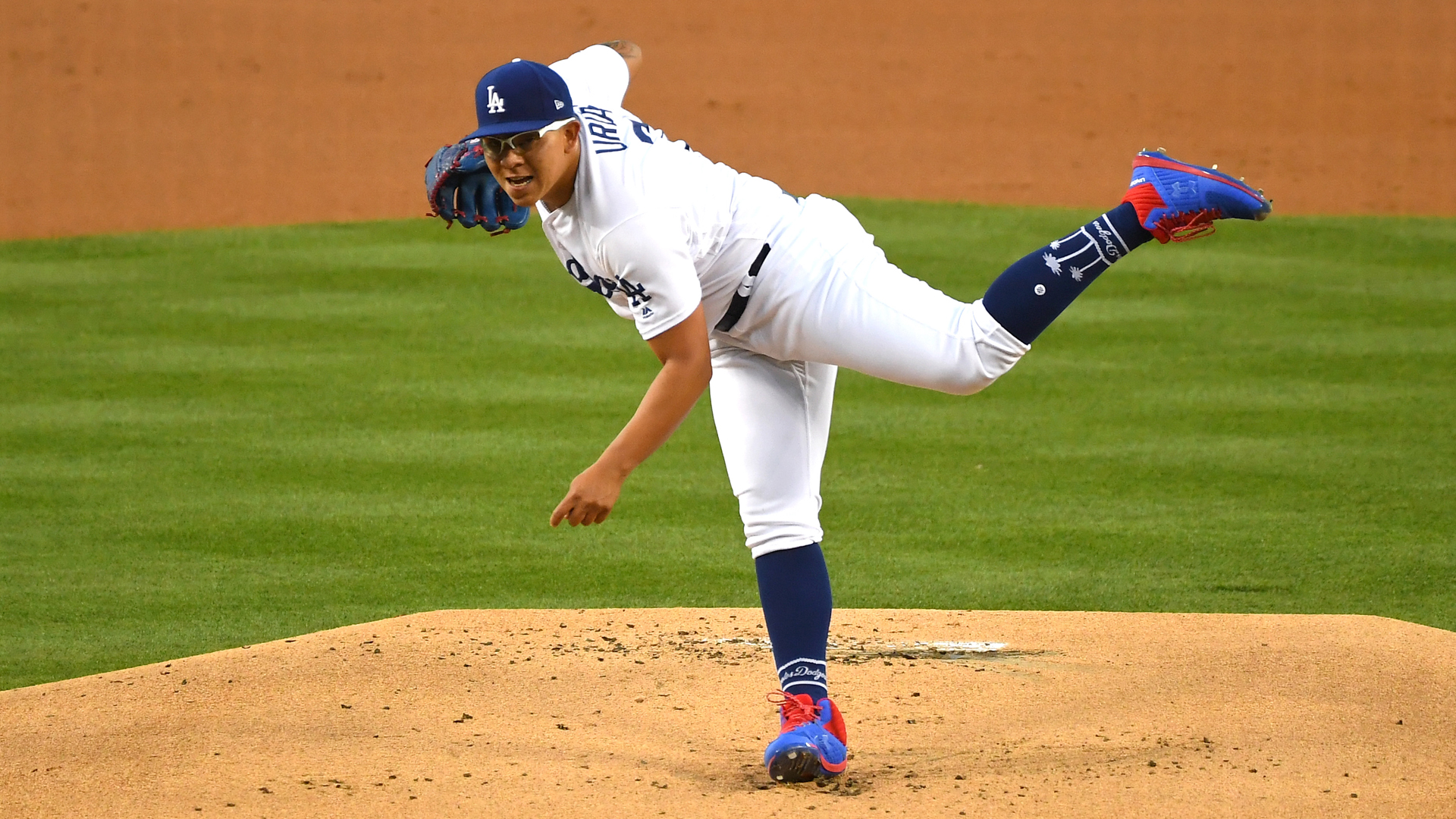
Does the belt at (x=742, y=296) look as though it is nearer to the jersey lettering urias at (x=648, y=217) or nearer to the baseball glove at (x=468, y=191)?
the jersey lettering urias at (x=648, y=217)

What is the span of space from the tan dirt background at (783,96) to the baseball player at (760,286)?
463 inches

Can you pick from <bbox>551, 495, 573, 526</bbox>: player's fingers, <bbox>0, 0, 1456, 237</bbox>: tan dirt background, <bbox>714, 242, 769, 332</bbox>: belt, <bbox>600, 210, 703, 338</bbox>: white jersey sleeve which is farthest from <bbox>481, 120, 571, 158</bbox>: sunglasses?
<bbox>0, 0, 1456, 237</bbox>: tan dirt background

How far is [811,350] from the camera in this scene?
3.46 m

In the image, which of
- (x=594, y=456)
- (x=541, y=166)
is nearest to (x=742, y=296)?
(x=541, y=166)

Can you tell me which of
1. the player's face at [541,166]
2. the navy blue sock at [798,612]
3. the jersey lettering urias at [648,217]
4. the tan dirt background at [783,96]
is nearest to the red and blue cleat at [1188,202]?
the jersey lettering urias at [648,217]

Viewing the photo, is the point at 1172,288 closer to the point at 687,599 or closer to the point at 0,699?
the point at 687,599

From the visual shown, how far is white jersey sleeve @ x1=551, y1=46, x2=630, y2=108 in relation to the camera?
3.48m

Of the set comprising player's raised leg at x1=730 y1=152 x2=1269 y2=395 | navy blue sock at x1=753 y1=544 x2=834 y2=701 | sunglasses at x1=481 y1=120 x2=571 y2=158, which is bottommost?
navy blue sock at x1=753 y1=544 x2=834 y2=701

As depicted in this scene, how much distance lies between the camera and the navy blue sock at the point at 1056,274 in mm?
3461

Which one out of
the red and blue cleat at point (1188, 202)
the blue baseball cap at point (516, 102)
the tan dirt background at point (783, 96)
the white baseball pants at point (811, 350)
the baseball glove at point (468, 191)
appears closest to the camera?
the blue baseball cap at point (516, 102)

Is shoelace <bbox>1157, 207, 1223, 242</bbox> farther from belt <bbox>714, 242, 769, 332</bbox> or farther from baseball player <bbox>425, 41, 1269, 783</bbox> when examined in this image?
belt <bbox>714, 242, 769, 332</bbox>

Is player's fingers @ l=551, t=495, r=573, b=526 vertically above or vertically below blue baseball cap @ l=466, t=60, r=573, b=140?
below

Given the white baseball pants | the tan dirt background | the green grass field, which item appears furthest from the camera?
the tan dirt background

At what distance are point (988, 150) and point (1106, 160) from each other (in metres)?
1.11
